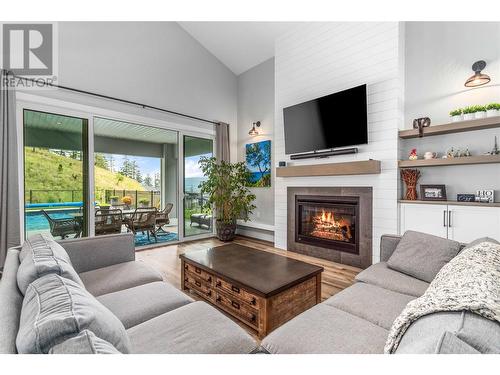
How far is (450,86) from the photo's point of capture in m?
2.84

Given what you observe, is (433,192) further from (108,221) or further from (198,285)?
(108,221)

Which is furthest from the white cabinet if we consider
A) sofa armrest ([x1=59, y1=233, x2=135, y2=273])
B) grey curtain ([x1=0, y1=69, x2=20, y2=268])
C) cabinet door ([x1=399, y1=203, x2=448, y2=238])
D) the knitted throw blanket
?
grey curtain ([x1=0, y1=69, x2=20, y2=268])

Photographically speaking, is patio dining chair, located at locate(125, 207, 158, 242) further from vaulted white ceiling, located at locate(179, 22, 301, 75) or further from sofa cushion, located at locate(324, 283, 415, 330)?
sofa cushion, located at locate(324, 283, 415, 330)

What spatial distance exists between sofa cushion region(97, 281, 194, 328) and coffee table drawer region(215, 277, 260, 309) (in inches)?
18.9

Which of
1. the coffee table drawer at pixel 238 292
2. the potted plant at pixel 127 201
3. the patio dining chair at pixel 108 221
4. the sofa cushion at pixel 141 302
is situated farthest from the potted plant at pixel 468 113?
the potted plant at pixel 127 201

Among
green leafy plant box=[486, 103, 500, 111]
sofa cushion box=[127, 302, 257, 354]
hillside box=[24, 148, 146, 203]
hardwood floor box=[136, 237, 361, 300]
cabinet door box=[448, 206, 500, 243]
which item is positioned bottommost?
hardwood floor box=[136, 237, 361, 300]

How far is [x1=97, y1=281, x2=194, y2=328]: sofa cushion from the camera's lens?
129 cm

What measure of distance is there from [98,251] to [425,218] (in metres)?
3.37

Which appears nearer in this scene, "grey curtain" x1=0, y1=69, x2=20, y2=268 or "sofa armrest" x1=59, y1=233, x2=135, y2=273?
"sofa armrest" x1=59, y1=233, x2=135, y2=273

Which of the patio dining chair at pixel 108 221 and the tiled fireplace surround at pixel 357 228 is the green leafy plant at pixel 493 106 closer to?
the tiled fireplace surround at pixel 357 228

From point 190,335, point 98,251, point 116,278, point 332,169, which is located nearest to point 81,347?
point 190,335
